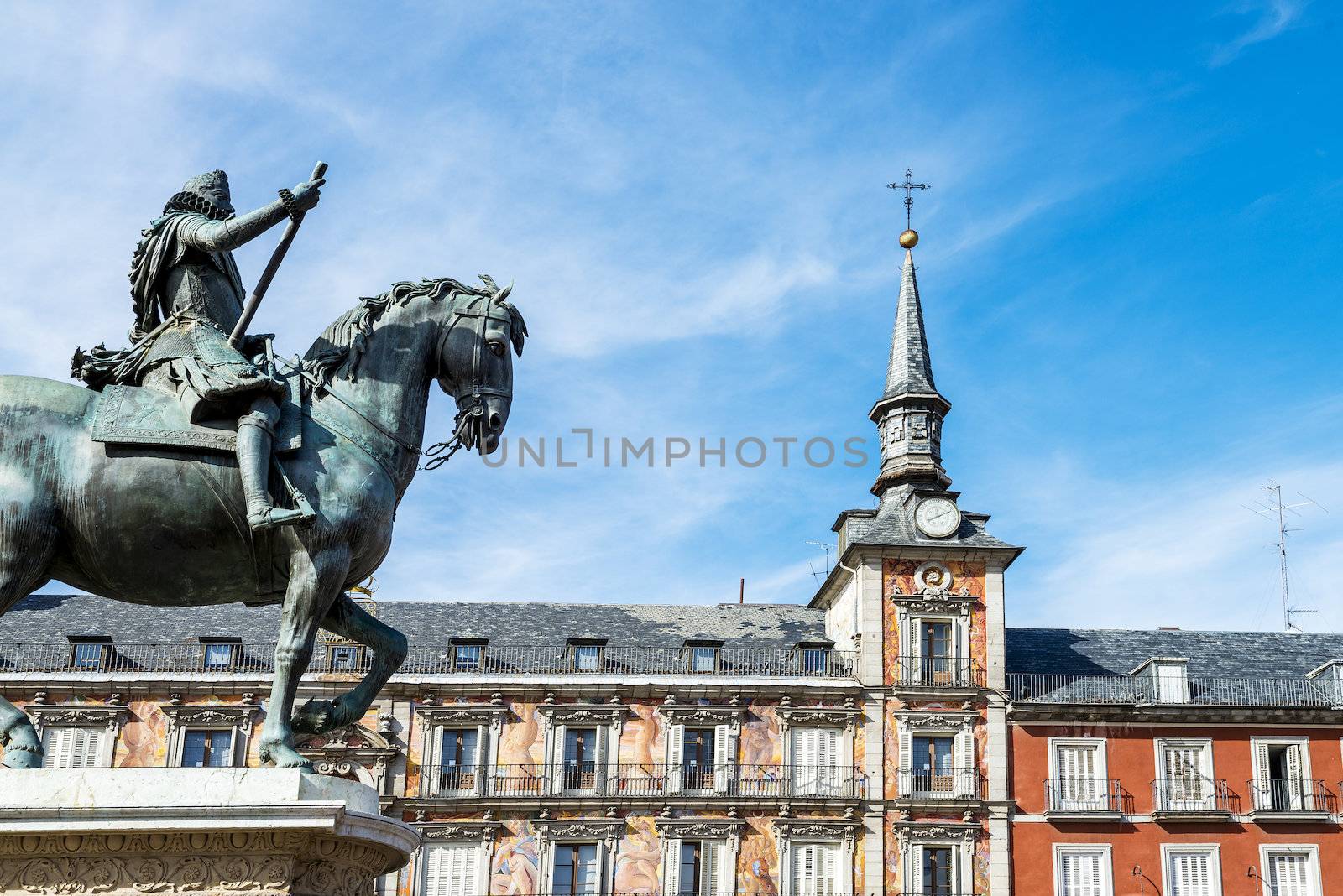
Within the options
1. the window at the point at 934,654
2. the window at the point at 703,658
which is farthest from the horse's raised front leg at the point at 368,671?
the window at the point at 934,654

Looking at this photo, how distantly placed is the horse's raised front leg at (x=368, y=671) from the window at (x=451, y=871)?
34110mm

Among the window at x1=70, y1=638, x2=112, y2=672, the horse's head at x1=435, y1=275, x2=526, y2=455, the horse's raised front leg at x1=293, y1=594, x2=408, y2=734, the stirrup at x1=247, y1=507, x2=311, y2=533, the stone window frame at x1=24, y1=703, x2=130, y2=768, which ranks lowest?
the horse's raised front leg at x1=293, y1=594, x2=408, y2=734

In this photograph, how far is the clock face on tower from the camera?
45406mm

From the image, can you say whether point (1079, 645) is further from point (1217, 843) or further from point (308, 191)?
point (308, 191)

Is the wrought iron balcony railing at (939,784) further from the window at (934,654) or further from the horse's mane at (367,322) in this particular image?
the horse's mane at (367,322)

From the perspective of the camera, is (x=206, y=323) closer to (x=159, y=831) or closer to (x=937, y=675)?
(x=159, y=831)

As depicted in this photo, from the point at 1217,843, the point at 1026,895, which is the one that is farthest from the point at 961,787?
the point at 1217,843

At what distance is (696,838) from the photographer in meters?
41.8

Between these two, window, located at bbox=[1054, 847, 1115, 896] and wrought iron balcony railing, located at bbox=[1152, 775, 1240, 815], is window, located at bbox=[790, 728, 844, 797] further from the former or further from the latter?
wrought iron balcony railing, located at bbox=[1152, 775, 1240, 815]

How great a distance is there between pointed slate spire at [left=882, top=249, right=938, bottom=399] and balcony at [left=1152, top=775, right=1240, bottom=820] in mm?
14752

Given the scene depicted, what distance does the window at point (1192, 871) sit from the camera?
41781 mm

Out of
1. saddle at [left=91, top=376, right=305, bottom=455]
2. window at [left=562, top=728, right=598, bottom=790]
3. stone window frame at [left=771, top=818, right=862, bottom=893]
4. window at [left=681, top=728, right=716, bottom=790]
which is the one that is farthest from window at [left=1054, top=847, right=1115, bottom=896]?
saddle at [left=91, top=376, right=305, bottom=455]

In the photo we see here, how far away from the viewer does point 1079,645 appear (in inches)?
1898

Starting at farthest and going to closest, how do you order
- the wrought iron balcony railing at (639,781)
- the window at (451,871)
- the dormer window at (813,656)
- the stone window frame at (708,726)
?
the dormer window at (813,656), the stone window frame at (708,726), the wrought iron balcony railing at (639,781), the window at (451,871)
